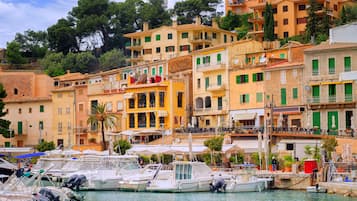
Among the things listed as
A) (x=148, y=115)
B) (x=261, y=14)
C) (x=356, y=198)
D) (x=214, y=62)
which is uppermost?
(x=261, y=14)

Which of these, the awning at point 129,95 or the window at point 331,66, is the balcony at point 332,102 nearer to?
the window at point 331,66

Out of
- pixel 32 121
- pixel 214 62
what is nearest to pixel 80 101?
pixel 32 121

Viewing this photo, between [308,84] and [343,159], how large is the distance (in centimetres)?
1181

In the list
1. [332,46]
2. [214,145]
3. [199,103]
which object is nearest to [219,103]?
[199,103]

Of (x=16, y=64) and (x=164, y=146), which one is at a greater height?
(x=16, y=64)

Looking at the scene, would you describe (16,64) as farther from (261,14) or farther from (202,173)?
(202,173)

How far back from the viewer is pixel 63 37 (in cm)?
10625

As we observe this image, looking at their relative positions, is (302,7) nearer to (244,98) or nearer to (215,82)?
(215,82)

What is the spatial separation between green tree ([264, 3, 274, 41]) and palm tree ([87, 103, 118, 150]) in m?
19.2

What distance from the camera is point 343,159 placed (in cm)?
4616

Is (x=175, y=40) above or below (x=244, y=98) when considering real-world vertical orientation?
above

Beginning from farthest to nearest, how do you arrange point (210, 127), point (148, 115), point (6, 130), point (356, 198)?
point (6, 130) → point (148, 115) → point (210, 127) → point (356, 198)

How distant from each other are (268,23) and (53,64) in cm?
2918

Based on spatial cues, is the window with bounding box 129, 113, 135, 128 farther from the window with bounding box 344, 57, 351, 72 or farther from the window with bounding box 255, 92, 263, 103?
the window with bounding box 344, 57, 351, 72
